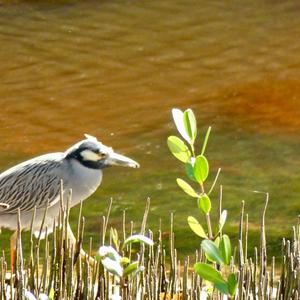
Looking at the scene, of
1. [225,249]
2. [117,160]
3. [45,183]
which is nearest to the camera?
[225,249]

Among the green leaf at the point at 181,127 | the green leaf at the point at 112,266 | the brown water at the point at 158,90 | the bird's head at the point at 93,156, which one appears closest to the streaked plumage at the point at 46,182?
the bird's head at the point at 93,156

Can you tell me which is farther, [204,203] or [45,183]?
[45,183]

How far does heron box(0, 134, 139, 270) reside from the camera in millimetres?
6121

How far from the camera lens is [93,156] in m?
6.29

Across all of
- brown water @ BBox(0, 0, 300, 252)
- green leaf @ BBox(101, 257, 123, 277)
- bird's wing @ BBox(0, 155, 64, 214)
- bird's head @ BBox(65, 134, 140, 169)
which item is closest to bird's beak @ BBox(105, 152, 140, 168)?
bird's head @ BBox(65, 134, 140, 169)

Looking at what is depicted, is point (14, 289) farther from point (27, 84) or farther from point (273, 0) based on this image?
point (273, 0)

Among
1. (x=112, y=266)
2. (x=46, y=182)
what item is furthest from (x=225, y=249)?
(x=46, y=182)

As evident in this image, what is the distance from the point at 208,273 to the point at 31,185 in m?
3.69

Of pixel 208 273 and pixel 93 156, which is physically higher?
pixel 208 273

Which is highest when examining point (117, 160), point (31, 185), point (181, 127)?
point (181, 127)

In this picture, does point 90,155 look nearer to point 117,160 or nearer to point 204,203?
point 117,160

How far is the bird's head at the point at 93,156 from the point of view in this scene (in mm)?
6215

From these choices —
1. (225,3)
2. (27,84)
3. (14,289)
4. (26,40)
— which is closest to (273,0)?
(225,3)

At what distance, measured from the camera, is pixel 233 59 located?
10352mm
